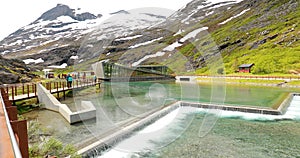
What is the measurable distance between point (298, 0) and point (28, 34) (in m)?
151

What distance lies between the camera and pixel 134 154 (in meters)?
6.75

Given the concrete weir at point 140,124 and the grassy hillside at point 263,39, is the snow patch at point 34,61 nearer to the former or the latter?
the grassy hillside at point 263,39

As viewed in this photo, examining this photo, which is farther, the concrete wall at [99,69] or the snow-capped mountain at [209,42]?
the concrete wall at [99,69]

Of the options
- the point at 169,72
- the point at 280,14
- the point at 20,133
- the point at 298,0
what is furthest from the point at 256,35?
the point at 20,133

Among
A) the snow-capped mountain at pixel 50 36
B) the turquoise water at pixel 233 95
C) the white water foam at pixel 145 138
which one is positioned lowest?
the white water foam at pixel 145 138

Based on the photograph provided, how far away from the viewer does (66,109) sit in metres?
10.4

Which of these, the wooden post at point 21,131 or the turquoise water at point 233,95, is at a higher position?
the wooden post at point 21,131

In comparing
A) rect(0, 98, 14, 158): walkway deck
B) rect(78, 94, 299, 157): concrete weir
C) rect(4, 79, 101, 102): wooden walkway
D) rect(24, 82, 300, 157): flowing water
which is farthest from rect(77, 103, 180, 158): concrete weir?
rect(4, 79, 101, 102): wooden walkway

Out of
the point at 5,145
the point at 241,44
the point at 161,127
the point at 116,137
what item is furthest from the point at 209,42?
the point at 5,145

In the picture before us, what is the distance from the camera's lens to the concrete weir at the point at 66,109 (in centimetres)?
966

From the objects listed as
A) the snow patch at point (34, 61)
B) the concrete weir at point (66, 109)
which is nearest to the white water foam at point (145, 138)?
the concrete weir at point (66, 109)

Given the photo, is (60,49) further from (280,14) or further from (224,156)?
(224,156)

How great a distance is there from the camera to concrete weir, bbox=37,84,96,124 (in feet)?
31.7

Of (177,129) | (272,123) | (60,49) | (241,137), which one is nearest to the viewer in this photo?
(241,137)
